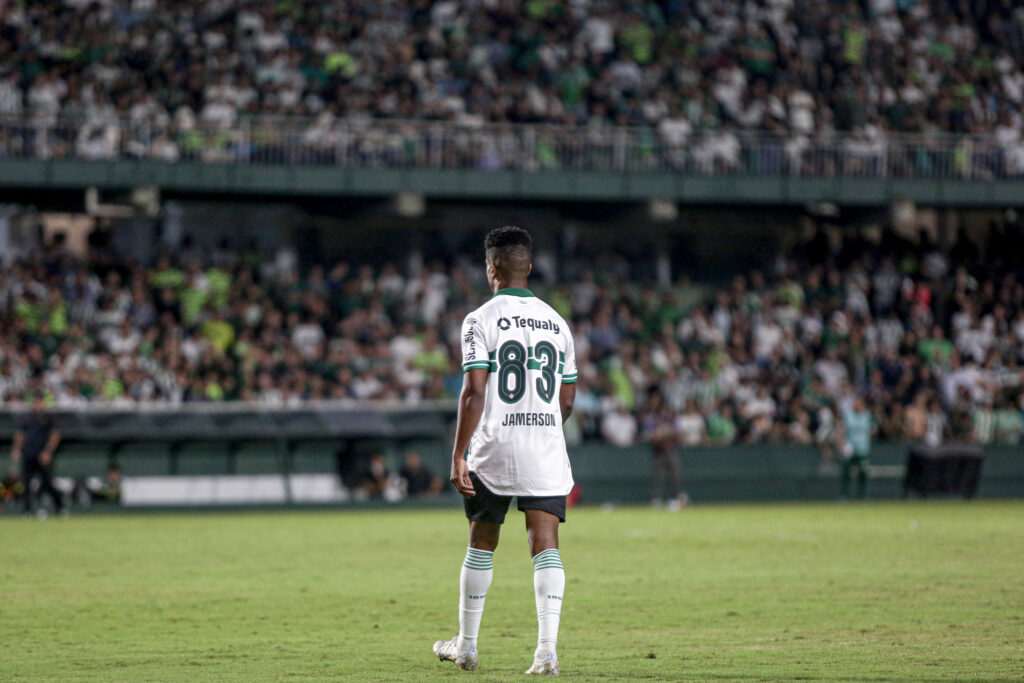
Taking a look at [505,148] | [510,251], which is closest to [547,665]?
[510,251]

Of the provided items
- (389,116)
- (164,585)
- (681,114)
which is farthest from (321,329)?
(164,585)

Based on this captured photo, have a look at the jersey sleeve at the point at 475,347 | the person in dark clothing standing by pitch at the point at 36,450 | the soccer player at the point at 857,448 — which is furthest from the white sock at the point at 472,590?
the soccer player at the point at 857,448

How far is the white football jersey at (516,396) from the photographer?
24.3ft

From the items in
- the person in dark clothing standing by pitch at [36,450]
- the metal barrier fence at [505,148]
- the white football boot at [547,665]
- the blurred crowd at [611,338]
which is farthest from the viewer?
the metal barrier fence at [505,148]

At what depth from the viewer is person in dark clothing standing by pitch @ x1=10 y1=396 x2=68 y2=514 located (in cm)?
2288

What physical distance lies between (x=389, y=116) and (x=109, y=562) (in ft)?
51.1

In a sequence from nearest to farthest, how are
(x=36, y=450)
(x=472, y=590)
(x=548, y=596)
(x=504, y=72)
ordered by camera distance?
(x=548, y=596) → (x=472, y=590) → (x=36, y=450) → (x=504, y=72)

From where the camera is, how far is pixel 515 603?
1121 cm

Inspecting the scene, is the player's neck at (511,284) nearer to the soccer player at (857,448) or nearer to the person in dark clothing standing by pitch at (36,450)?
the person in dark clothing standing by pitch at (36,450)

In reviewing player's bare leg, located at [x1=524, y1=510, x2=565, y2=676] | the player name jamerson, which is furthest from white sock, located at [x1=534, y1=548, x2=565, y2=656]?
the player name jamerson

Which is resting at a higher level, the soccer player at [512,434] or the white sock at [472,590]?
the soccer player at [512,434]

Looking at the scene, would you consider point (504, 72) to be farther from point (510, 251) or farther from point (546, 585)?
point (546, 585)

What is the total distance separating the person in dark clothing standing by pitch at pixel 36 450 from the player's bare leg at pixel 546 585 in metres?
16.9

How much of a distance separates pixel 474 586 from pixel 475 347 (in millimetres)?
1153
